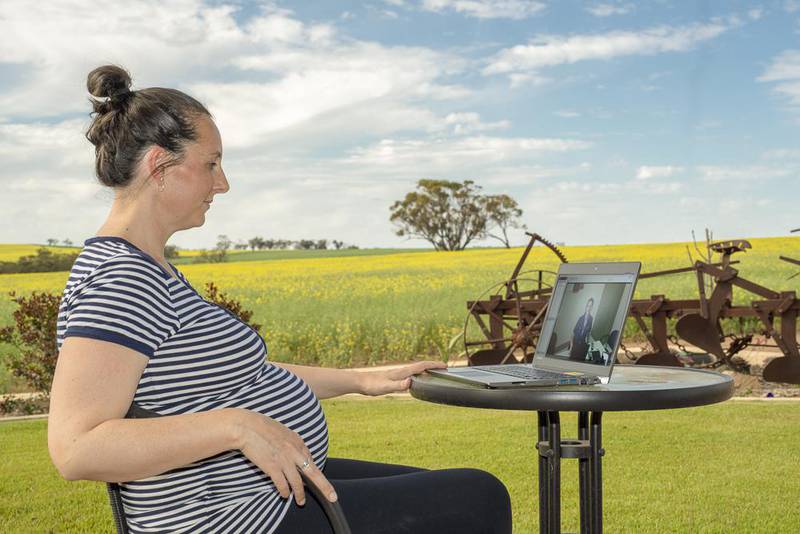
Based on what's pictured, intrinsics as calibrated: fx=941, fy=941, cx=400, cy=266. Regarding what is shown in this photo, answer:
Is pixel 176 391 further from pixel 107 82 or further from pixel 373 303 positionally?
pixel 373 303

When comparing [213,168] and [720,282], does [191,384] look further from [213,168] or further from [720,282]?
[720,282]

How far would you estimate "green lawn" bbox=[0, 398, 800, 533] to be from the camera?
14.1 feet

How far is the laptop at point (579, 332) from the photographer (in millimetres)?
2305

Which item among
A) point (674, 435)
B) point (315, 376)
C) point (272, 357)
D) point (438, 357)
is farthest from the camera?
point (438, 357)

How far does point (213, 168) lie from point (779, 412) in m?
5.93

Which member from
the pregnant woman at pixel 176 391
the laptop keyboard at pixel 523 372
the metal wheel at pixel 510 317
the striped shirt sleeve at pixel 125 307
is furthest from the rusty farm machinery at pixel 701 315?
the striped shirt sleeve at pixel 125 307

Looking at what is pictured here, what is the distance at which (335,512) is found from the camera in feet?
5.38

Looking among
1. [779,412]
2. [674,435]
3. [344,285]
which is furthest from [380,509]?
[344,285]

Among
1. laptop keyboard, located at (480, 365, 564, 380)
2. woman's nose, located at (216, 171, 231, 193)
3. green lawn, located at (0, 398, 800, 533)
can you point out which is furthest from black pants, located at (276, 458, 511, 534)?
green lawn, located at (0, 398, 800, 533)

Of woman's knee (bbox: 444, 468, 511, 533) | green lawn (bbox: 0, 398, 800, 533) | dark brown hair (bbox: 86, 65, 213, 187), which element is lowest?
green lawn (bbox: 0, 398, 800, 533)

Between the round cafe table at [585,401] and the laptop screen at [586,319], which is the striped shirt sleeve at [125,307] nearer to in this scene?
the round cafe table at [585,401]

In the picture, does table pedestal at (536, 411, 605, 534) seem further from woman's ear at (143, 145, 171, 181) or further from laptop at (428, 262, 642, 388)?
woman's ear at (143, 145, 171, 181)

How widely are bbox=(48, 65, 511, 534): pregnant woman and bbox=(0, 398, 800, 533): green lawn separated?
2.36 meters

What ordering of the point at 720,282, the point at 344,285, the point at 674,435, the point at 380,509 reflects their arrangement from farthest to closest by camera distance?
the point at 344,285, the point at 720,282, the point at 674,435, the point at 380,509
